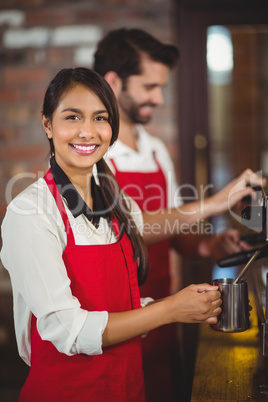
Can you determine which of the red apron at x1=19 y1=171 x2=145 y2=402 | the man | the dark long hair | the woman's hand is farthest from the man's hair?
the woman's hand

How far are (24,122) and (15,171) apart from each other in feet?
0.72

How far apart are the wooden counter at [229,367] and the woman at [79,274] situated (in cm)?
14

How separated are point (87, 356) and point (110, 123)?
0.44m

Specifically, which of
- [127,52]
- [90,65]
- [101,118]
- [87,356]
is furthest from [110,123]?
[90,65]

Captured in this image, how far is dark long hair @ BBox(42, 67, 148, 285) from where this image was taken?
892mm

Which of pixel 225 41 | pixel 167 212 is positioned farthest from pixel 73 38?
pixel 167 212

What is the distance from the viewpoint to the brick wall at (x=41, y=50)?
2.13 m

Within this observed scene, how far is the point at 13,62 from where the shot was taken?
2.19 metres

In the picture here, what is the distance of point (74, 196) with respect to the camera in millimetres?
970

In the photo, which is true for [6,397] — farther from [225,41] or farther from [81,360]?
[225,41]

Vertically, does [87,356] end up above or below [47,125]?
below

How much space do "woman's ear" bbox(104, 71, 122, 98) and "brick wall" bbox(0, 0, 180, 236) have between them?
774 millimetres

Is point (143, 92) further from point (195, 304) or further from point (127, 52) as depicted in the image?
point (195, 304)

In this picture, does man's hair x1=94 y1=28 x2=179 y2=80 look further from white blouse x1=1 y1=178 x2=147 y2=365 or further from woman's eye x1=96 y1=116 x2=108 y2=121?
white blouse x1=1 y1=178 x2=147 y2=365
